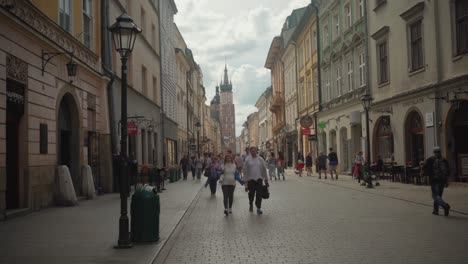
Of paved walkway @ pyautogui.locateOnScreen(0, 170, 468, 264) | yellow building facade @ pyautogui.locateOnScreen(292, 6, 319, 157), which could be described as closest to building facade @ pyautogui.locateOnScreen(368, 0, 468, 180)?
paved walkway @ pyautogui.locateOnScreen(0, 170, 468, 264)

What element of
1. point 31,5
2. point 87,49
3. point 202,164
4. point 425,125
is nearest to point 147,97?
point 202,164

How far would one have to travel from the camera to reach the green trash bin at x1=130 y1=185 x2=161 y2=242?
31.0 ft

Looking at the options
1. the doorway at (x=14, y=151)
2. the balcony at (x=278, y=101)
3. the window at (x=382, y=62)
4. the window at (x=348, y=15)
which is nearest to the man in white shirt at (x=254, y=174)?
the doorway at (x=14, y=151)

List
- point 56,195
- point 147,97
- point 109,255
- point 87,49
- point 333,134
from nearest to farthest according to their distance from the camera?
point 109,255
point 56,195
point 87,49
point 147,97
point 333,134

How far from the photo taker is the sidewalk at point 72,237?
802 centimetres

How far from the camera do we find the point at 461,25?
65.1ft

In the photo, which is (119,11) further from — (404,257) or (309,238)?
(404,257)

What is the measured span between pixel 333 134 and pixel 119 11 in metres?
19.6

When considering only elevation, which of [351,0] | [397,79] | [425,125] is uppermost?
[351,0]

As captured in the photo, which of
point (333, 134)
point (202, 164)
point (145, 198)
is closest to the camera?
point (145, 198)

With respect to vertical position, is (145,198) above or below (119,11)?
below

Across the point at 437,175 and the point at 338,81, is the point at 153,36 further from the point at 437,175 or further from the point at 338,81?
the point at 437,175

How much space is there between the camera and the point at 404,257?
7.71 meters

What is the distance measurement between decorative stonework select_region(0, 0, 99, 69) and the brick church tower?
153 metres
